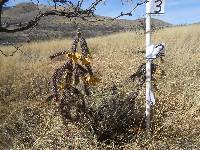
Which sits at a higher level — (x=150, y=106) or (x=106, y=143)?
(x=150, y=106)

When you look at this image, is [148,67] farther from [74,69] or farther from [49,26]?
[49,26]

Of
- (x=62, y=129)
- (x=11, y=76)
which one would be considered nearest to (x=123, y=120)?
(x=62, y=129)

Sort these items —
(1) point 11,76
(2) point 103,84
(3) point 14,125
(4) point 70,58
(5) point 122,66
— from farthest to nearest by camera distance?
(1) point 11,76
(5) point 122,66
(2) point 103,84
(3) point 14,125
(4) point 70,58

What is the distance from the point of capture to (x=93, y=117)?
5.59m

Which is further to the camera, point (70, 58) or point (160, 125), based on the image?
point (160, 125)

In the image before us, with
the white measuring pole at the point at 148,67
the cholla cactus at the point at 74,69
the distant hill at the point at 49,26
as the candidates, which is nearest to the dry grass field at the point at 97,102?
the white measuring pole at the point at 148,67

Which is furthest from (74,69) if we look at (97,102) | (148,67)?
(97,102)

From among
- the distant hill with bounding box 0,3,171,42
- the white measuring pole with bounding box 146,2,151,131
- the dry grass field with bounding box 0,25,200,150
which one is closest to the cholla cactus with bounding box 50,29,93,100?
the distant hill with bounding box 0,3,171,42

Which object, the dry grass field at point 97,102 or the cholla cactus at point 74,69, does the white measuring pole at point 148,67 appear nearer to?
the dry grass field at point 97,102

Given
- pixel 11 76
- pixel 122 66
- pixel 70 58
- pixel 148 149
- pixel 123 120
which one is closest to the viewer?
pixel 70 58

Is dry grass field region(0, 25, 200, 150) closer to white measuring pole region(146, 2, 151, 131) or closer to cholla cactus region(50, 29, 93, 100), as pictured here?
white measuring pole region(146, 2, 151, 131)

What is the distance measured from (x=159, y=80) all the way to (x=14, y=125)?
8.38 feet

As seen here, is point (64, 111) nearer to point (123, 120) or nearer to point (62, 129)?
point (62, 129)

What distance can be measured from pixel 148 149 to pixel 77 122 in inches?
32.2
